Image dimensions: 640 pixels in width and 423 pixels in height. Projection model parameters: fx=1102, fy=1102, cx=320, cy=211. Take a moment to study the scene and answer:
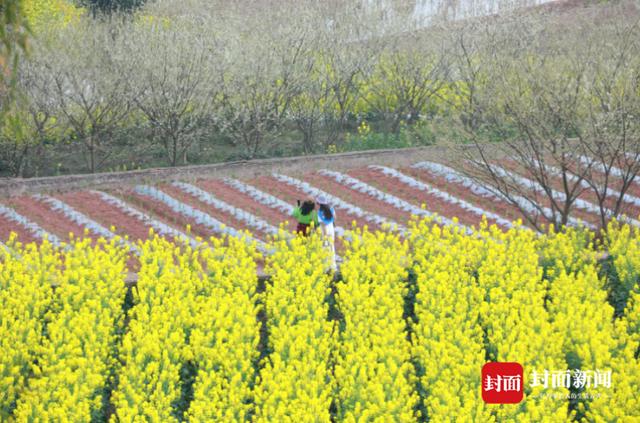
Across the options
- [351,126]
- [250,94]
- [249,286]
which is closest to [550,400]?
[249,286]

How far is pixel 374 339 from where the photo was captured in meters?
16.9

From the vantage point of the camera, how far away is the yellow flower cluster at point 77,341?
50.0 ft

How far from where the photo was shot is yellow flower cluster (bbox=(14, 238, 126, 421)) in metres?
15.2

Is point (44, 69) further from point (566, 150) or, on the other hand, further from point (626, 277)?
point (626, 277)

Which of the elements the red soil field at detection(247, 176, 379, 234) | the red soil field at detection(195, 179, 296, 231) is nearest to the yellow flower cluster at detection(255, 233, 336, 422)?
the red soil field at detection(195, 179, 296, 231)

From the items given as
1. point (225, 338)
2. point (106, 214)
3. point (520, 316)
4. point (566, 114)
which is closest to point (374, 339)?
point (225, 338)

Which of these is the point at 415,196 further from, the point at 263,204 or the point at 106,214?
the point at 106,214

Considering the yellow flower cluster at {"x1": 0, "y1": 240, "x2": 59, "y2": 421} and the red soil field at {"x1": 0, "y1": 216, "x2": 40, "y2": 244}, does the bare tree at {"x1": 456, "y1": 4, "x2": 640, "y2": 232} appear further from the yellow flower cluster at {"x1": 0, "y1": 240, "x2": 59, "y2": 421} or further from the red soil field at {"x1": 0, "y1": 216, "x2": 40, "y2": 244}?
the yellow flower cluster at {"x1": 0, "y1": 240, "x2": 59, "y2": 421}

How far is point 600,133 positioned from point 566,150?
1.17 m

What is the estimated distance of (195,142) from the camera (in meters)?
32.4
